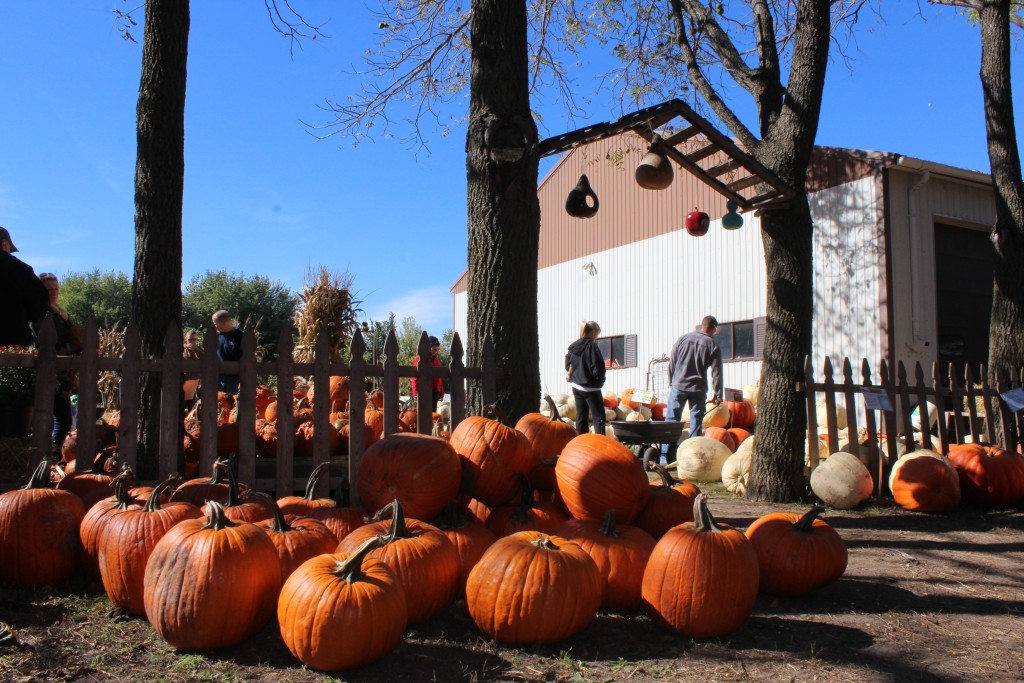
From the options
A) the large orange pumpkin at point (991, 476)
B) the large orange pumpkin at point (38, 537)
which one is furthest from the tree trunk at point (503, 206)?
the large orange pumpkin at point (991, 476)

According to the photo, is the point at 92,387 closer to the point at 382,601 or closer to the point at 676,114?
the point at 382,601

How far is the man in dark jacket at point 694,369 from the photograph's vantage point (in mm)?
9992

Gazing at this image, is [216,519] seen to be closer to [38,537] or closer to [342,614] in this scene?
[342,614]

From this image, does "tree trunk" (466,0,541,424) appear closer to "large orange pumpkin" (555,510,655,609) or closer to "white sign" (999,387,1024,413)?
"large orange pumpkin" (555,510,655,609)

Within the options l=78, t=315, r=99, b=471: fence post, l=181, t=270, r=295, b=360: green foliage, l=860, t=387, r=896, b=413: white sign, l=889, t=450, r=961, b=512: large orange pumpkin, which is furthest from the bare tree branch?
l=181, t=270, r=295, b=360: green foliage

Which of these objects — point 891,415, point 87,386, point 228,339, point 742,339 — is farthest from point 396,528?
point 742,339

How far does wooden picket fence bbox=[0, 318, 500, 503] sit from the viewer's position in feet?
16.4

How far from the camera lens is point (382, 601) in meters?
2.86

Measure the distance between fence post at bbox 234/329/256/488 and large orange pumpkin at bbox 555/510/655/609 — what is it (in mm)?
2683

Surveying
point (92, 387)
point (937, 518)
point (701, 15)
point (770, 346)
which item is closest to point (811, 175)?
point (701, 15)

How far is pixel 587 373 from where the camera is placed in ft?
30.7

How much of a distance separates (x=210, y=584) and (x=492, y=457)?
158 cm

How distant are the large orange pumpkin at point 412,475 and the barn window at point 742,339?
38.4ft

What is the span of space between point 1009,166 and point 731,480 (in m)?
5.06
